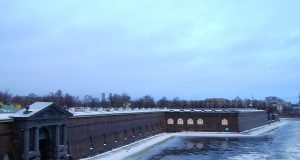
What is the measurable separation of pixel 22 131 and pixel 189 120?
169 ft

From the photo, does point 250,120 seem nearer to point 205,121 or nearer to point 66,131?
point 205,121

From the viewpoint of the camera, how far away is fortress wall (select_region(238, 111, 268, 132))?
7536 cm

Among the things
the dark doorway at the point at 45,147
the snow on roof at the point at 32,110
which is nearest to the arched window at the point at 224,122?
the dark doorway at the point at 45,147

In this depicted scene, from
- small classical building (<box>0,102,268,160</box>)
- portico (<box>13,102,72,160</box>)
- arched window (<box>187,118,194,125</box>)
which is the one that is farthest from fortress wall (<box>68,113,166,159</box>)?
arched window (<box>187,118,194,125</box>)

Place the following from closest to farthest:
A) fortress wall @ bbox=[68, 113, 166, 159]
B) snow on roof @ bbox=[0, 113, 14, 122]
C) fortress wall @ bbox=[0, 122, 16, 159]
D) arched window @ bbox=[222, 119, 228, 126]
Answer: snow on roof @ bbox=[0, 113, 14, 122] → fortress wall @ bbox=[0, 122, 16, 159] → fortress wall @ bbox=[68, 113, 166, 159] → arched window @ bbox=[222, 119, 228, 126]

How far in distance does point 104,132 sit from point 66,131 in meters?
10.7

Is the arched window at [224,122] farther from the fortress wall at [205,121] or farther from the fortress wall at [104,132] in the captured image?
the fortress wall at [104,132]

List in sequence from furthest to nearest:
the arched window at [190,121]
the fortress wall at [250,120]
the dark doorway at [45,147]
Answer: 1. the fortress wall at [250,120]
2. the arched window at [190,121]
3. the dark doorway at [45,147]

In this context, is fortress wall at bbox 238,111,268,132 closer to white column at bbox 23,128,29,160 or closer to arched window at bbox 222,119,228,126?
arched window at bbox 222,119,228,126

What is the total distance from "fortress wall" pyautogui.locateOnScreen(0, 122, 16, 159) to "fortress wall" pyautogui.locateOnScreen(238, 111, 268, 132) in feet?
178

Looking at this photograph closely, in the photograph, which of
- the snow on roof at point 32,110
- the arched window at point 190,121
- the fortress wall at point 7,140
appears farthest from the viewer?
the arched window at point 190,121

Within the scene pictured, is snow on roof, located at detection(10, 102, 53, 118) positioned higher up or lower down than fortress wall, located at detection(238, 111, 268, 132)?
higher up

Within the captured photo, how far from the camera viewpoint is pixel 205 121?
244 ft

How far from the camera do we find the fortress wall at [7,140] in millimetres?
25641
